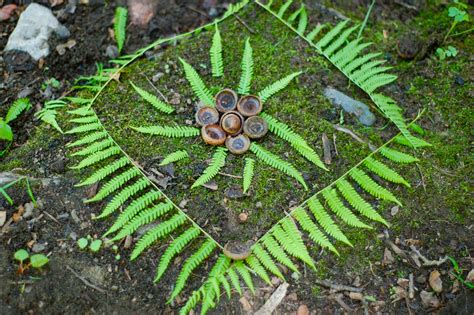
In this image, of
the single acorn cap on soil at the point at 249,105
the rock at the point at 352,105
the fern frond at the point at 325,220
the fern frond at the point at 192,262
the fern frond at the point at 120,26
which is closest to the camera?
the fern frond at the point at 192,262

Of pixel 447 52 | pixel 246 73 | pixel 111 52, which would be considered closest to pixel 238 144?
pixel 246 73

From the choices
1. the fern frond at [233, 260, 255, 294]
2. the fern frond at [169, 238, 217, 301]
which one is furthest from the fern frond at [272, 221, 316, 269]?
the fern frond at [169, 238, 217, 301]

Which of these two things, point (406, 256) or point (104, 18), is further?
point (104, 18)

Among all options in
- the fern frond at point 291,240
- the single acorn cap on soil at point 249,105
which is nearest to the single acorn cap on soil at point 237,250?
the fern frond at point 291,240

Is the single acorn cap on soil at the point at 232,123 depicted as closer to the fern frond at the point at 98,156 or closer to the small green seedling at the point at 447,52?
the fern frond at the point at 98,156

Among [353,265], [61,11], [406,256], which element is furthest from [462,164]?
[61,11]

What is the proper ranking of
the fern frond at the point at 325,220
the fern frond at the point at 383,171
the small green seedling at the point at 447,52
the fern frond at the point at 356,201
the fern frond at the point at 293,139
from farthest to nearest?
the small green seedling at the point at 447,52, the fern frond at the point at 293,139, the fern frond at the point at 383,171, the fern frond at the point at 356,201, the fern frond at the point at 325,220

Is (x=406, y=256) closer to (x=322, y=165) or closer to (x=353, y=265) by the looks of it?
(x=353, y=265)
